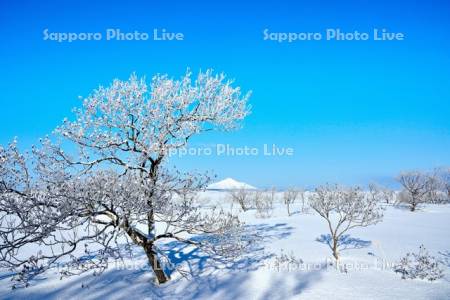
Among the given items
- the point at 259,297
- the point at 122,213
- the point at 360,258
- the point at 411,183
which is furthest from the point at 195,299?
the point at 411,183

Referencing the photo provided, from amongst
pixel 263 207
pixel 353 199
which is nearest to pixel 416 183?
pixel 263 207

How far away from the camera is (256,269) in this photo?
12953 mm

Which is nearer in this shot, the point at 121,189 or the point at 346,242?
the point at 121,189

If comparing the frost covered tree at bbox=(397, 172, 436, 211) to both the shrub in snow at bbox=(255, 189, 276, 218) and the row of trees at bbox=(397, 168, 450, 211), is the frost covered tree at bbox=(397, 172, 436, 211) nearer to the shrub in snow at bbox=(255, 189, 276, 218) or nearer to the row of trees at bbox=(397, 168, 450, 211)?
the row of trees at bbox=(397, 168, 450, 211)

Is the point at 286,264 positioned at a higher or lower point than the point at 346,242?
higher

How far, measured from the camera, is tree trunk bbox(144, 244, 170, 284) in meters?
11.0

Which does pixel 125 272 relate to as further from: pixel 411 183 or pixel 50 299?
pixel 411 183

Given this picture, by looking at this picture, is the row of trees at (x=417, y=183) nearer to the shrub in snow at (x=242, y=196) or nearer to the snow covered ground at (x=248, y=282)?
the shrub in snow at (x=242, y=196)

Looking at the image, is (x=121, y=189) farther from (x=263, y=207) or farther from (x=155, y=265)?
(x=263, y=207)

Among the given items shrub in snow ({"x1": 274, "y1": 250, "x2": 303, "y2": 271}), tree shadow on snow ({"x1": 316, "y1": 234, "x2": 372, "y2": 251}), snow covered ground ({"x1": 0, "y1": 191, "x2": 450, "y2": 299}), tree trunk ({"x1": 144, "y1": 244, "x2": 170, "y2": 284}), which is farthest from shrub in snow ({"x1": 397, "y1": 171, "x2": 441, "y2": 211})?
tree trunk ({"x1": 144, "y1": 244, "x2": 170, "y2": 284})

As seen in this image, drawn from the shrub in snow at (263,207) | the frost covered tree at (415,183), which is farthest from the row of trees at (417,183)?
the shrub in snow at (263,207)

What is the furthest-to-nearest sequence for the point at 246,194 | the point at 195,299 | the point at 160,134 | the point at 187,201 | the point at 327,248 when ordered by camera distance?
the point at 246,194 < the point at 327,248 < the point at 160,134 < the point at 195,299 < the point at 187,201

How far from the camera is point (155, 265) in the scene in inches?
443

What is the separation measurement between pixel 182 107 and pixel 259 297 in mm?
7199
